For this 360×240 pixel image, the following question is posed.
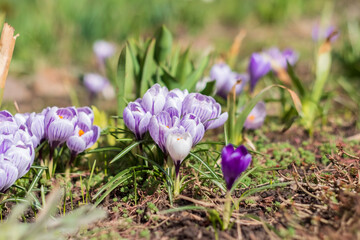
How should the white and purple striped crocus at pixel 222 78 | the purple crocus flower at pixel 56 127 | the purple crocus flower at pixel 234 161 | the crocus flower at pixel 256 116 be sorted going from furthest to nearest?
the white and purple striped crocus at pixel 222 78
the crocus flower at pixel 256 116
the purple crocus flower at pixel 56 127
the purple crocus flower at pixel 234 161

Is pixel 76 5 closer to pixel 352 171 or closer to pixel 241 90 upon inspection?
pixel 241 90

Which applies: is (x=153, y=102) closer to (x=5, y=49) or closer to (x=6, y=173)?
(x=6, y=173)

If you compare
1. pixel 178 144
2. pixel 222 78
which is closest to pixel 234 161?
pixel 178 144

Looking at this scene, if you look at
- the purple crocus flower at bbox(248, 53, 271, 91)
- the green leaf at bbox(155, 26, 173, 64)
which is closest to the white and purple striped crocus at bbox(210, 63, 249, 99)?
the purple crocus flower at bbox(248, 53, 271, 91)

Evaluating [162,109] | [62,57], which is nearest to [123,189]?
[162,109]

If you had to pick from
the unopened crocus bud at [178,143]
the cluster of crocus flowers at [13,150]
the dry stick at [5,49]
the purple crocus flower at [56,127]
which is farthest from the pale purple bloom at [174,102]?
the dry stick at [5,49]

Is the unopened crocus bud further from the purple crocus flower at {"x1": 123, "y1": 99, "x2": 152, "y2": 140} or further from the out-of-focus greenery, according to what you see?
the out-of-focus greenery

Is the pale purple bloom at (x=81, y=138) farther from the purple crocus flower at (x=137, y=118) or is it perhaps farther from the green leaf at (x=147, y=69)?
the green leaf at (x=147, y=69)
